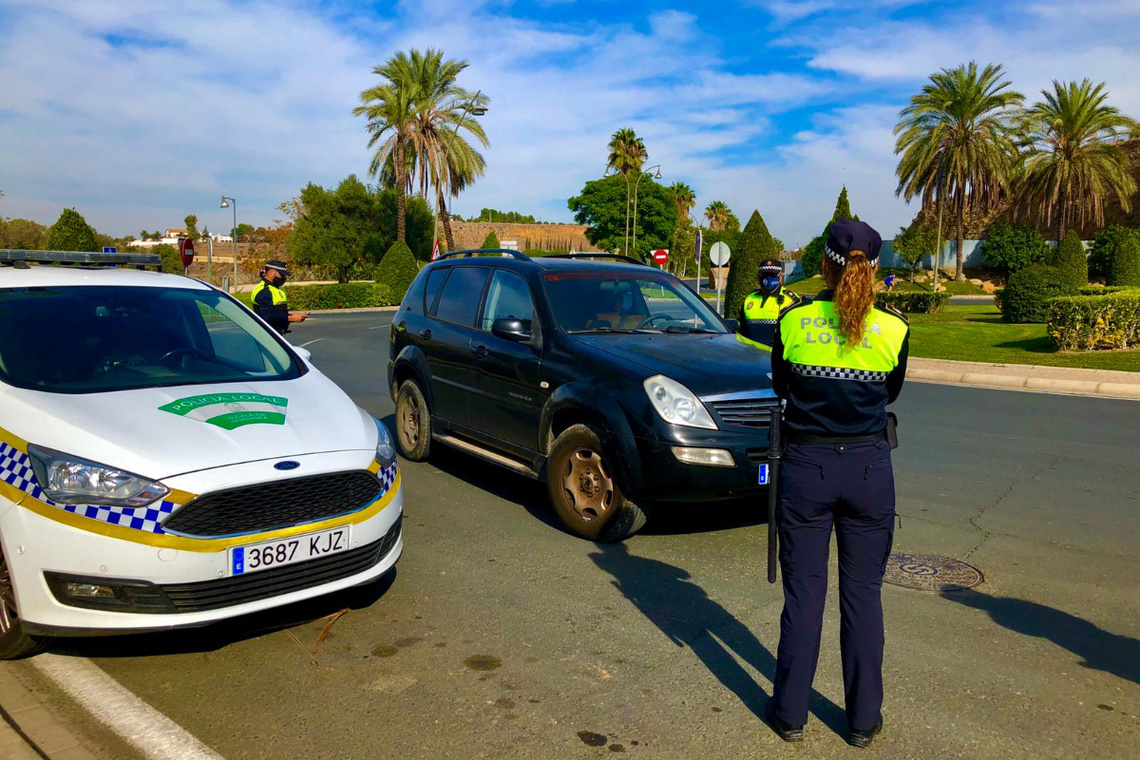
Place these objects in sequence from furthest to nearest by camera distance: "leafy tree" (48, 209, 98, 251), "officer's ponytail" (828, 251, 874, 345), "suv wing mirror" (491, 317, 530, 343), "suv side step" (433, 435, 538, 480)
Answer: "leafy tree" (48, 209, 98, 251) < "suv side step" (433, 435, 538, 480) < "suv wing mirror" (491, 317, 530, 343) < "officer's ponytail" (828, 251, 874, 345)

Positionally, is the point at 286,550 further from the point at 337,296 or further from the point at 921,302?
the point at 337,296

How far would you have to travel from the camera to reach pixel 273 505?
3.85m

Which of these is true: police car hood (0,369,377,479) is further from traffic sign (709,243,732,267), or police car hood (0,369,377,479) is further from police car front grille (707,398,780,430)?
traffic sign (709,243,732,267)

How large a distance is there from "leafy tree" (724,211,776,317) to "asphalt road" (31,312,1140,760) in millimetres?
25548

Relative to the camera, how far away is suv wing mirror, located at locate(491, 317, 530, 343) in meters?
6.25

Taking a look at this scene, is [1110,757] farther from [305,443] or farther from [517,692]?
[305,443]

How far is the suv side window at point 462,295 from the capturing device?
7246mm

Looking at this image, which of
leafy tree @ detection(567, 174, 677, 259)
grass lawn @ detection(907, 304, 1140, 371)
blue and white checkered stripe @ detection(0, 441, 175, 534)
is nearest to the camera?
blue and white checkered stripe @ detection(0, 441, 175, 534)

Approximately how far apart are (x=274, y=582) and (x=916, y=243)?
5284 cm

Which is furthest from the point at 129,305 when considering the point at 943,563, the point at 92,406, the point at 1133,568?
the point at 1133,568

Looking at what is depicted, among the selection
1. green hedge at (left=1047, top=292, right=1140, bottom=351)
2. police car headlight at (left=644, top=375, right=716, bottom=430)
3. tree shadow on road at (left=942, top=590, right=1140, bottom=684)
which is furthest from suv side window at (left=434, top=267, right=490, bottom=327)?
green hedge at (left=1047, top=292, right=1140, bottom=351)

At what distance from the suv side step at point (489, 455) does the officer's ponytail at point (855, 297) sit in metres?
3.39

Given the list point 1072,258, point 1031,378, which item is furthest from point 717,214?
point 1031,378

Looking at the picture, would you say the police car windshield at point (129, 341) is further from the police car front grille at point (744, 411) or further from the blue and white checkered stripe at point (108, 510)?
the police car front grille at point (744, 411)
